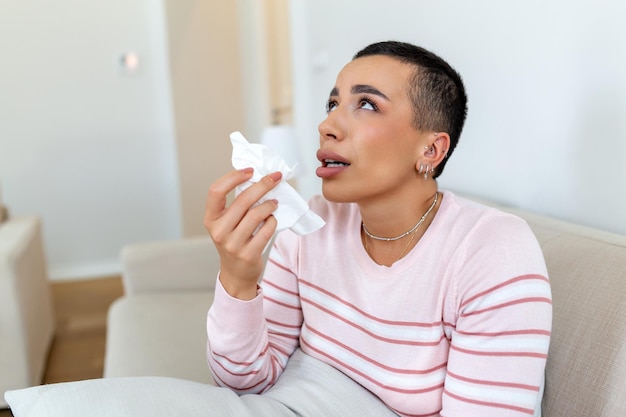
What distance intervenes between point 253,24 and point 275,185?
3.60 meters

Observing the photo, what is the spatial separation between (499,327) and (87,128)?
3.75 metres

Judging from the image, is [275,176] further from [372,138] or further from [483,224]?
[483,224]

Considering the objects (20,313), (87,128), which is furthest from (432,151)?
(87,128)

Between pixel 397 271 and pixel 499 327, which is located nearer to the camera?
pixel 499 327

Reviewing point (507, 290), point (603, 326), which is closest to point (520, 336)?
point (507, 290)

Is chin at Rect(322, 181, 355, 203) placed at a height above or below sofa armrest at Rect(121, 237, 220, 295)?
above

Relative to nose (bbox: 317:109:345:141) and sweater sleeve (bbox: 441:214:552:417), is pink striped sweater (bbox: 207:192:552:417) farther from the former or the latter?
nose (bbox: 317:109:345:141)

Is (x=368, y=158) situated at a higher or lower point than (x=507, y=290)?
higher

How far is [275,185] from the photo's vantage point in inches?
38.1

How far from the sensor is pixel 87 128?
4.16m

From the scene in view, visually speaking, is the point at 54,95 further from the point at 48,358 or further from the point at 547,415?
the point at 547,415

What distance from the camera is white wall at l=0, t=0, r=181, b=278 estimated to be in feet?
13.1

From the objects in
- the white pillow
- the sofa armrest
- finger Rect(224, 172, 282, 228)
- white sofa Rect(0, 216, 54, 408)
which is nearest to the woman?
finger Rect(224, 172, 282, 228)

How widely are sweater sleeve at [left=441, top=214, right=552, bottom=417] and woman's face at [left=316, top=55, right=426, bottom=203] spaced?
0.60 feet
